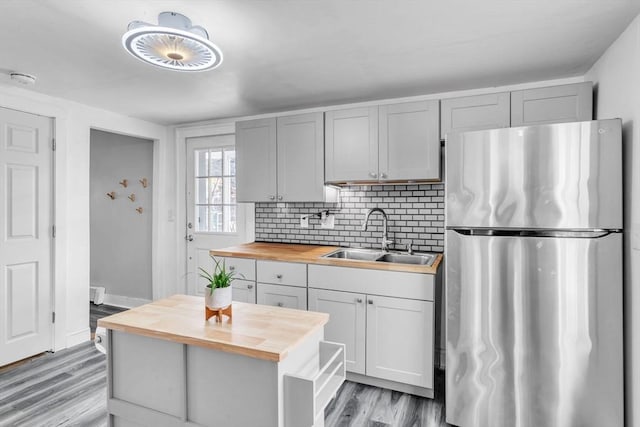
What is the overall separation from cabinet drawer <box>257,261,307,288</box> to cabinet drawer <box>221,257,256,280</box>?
6 cm

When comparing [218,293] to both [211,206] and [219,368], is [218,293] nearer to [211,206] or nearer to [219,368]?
[219,368]

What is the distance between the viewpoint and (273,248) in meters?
3.32

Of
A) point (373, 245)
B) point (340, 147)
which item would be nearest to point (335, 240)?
point (373, 245)

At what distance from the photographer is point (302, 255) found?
288 cm

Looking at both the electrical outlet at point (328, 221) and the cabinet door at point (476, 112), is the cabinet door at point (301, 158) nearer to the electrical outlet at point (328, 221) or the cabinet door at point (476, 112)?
the electrical outlet at point (328, 221)

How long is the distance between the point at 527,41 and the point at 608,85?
60cm

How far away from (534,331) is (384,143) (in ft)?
5.40

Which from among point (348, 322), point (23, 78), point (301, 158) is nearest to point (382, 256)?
point (348, 322)

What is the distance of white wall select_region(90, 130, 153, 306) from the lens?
4375mm

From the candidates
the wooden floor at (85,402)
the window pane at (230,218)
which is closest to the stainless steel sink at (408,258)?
the wooden floor at (85,402)

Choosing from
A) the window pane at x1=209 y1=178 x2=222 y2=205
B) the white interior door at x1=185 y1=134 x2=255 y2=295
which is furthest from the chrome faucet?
the window pane at x1=209 y1=178 x2=222 y2=205

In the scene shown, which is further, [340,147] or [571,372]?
→ [340,147]

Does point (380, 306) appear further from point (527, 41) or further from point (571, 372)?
point (527, 41)

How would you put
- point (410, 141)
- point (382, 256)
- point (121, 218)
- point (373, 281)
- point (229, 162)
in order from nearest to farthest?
point (373, 281) < point (410, 141) < point (382, 256) < point (229, 162) < point (121, 218)
